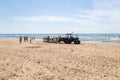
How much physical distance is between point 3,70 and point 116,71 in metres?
6.10

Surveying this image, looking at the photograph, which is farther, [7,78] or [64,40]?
[64,40]

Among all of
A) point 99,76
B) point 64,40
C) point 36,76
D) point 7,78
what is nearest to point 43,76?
point 36,76

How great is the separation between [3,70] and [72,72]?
3.64 m

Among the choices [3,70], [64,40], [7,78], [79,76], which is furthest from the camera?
[64,40]

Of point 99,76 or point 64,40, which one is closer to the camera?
point 99,76

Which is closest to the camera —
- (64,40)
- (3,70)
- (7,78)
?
(7,78)

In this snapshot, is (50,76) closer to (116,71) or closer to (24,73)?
(24,73)

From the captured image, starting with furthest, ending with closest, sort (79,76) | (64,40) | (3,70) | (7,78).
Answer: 1. (64,40)
2. (3,70)
3. (79,76)
4. (7,78)

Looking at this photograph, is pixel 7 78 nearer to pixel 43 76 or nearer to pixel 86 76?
pixel 43 76

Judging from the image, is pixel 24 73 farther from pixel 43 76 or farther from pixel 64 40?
pixel 64 40

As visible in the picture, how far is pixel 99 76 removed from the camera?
11.2m

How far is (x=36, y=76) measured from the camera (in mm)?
10914

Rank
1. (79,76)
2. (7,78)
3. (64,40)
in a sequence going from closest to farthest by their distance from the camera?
(7,78)
(79,76)
(64,40)

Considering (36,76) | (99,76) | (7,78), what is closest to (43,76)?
(36,76)
